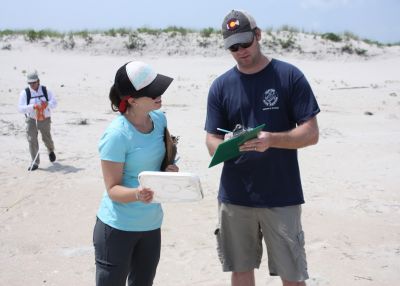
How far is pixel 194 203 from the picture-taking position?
6348mm

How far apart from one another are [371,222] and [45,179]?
4618 millimetres

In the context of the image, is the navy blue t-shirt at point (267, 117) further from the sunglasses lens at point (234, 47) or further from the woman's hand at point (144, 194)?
the woman's hand at point (144, 194)

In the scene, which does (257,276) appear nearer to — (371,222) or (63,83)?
(371,222)

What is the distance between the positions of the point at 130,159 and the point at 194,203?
3.70 meters

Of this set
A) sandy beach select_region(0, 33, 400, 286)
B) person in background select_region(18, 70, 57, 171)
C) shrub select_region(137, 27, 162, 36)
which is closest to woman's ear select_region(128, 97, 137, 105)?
sandy beach select_region(0, 33, 400, 286)

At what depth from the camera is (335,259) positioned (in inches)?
183

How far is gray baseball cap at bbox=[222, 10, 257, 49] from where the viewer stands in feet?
9.75

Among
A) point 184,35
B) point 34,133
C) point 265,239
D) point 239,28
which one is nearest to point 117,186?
point 265,239

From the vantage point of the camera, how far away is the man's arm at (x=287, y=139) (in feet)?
9.02

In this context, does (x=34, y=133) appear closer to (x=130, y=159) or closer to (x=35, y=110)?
(x=35, y=110)

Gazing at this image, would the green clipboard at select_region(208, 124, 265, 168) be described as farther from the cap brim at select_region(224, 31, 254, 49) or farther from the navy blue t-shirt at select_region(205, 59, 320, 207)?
the cap brim at select_region(224, 31, 254, 49)

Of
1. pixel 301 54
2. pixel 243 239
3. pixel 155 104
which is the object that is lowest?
pixel 301 54

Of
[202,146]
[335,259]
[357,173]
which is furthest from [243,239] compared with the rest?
[202,146]

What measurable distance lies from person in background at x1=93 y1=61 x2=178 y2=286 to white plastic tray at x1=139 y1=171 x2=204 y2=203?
5.4 inches
